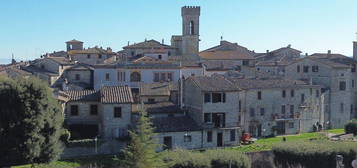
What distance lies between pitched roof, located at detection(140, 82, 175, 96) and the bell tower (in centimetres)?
2509

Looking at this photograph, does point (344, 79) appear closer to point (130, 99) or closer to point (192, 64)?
point (192, 64)

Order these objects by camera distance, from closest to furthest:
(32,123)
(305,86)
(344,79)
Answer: (32,123) → (305,86) → (344,79)

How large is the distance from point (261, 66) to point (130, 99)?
40.6 metres

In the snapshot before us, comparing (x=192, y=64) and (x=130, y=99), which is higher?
(x=192, y=64)

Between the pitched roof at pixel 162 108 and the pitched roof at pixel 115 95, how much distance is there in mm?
2077

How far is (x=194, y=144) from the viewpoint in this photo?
43844mm

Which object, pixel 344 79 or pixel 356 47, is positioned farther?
pixel 356 47

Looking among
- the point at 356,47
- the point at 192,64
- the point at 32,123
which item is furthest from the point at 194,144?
the point at 356,47

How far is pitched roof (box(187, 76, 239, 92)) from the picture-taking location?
45400 millimetres

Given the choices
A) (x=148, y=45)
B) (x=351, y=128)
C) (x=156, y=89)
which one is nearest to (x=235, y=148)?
(x=156, y=89)

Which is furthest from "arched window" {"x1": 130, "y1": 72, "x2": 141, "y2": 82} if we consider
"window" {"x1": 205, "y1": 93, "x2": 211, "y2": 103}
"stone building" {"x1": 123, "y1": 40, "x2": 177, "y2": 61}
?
"window" {"x1": 205, "y1": 93, "x2": 211, "y2": 103}

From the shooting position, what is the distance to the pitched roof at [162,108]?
44.9 m

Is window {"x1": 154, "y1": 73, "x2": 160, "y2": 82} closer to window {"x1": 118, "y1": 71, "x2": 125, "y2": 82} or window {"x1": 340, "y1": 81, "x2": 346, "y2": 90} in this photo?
window {"x1": 118, "y1": 71, "x2": 125, "y2": 82}

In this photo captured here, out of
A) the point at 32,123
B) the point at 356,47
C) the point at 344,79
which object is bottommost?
the point at 32,123
